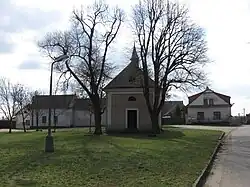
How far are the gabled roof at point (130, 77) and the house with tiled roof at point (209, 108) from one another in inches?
1585

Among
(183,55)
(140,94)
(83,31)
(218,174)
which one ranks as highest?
(83,31)

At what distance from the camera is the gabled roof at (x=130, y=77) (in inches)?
1812

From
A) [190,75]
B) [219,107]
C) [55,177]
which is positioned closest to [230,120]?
[219,107]

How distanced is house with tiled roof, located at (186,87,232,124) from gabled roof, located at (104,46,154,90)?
1585 inches

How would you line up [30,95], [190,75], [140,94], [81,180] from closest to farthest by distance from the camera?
1. [81,180]
2. [190,75]
3. [140,94]
4. [30,95]

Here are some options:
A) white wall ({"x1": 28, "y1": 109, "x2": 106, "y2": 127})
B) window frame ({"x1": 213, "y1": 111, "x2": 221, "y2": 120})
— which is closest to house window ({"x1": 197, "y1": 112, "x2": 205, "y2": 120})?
window frame ({"x1": 213, "y1": 111, "x2": 221, "y2": 120})

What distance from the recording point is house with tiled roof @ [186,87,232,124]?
90.9 metres

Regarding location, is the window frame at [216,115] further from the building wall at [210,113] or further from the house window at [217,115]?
the building wall at [210,113]

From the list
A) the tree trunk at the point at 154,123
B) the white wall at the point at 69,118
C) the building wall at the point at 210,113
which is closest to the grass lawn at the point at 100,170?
the tree trunk at the point at 154,123

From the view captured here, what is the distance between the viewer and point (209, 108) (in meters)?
92.4

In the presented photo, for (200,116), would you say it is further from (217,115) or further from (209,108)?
(217,115)

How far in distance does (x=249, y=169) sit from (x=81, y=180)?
737 cm

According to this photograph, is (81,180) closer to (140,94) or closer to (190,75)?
(190,75)

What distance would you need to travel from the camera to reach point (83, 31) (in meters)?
44.2
